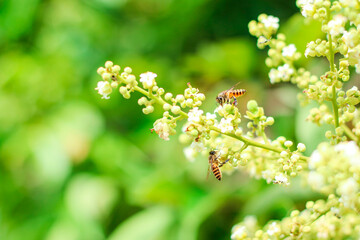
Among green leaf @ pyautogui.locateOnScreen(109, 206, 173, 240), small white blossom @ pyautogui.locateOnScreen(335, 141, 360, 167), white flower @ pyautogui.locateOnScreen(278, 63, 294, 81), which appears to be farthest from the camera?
green leaf @ pyautogui.locateOnScreen(109, 206, 173, 240)

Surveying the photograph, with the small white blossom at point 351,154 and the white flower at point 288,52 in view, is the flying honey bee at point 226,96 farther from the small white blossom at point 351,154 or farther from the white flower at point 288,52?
the small white blossom at point 351,154

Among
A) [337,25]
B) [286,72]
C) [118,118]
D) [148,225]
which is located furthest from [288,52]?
[118,118]

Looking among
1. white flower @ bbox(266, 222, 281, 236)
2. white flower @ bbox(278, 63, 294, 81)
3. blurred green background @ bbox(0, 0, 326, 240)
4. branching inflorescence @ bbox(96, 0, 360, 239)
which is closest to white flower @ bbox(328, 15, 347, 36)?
branching inflorescence @ bbox(96, 0, 360, 239)

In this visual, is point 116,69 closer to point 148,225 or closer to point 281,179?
point 281,179

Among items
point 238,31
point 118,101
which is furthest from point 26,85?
point 238,31

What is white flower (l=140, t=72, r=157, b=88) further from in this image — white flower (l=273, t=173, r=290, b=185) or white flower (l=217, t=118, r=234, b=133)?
white flower (l=273, t=173, r=290, b=185)

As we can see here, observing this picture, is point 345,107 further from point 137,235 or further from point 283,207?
point 137,235
